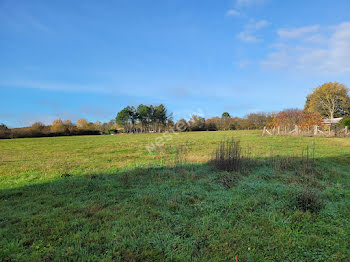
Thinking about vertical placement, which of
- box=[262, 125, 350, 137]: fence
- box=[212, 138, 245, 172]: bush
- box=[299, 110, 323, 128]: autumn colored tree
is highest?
box=[299, 110, 323, 128]: autumn colored tree

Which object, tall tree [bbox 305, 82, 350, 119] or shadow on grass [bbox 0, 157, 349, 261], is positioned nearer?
shadow on grass [bbox 0, 157, 349, 261]

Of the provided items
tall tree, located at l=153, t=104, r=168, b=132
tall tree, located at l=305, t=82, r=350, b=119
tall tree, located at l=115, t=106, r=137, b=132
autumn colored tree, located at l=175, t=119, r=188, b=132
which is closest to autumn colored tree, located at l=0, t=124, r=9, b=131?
tall tree, located at l=115, t=106, r=137, b=132

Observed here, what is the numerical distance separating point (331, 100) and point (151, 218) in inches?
1849

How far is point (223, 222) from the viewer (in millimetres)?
3213

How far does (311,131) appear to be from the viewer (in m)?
21.7

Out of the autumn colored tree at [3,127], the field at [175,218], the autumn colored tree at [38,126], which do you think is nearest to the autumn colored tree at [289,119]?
the field at [175,218]

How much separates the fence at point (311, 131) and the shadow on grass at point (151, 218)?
18.8 meters

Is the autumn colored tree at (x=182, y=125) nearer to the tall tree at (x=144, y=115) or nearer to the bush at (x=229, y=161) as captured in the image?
the tall tree at (x=144, y=115)

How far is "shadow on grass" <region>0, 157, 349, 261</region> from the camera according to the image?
2.53m

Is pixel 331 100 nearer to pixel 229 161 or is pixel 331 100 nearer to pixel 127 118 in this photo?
pixel 229 161

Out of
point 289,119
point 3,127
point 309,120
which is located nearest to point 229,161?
point 309,120

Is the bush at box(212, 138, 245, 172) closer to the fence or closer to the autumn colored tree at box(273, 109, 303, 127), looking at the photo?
the fence

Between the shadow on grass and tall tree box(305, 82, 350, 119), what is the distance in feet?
130

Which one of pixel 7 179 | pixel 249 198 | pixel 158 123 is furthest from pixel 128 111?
pixel 249 198
